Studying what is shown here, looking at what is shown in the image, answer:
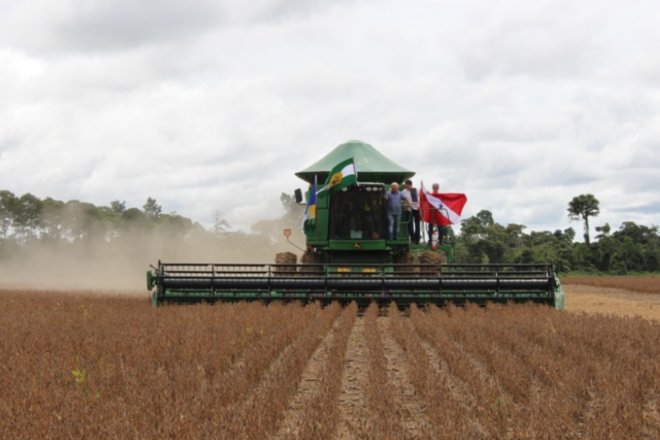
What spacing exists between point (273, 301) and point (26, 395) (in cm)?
765

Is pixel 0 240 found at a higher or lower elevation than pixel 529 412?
higher

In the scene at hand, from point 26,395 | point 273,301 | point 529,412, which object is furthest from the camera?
point 273,301

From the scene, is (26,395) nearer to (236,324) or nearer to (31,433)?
(31,433)

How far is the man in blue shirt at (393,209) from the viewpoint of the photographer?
14.3m

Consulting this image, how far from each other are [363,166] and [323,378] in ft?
36.6

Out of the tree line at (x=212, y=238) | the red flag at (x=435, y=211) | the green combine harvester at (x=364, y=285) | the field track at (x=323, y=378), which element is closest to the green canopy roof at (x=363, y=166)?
the red flag at (x=435, y=211)

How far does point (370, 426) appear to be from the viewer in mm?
4566

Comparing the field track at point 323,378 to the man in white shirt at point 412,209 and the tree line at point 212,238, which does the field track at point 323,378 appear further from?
the tree line at point 212,238

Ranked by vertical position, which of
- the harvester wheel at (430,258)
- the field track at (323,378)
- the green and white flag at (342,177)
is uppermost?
the green and white flag at (342,177)

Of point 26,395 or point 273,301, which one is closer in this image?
point 26,395

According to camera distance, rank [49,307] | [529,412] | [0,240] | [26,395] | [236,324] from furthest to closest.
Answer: [0,240] → [49,307] → [236,324] → [26,395] → [529,412]

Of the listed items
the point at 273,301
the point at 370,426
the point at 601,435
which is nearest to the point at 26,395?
the point at 370,426

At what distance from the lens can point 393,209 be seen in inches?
565

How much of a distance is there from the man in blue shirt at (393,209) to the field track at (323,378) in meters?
3.83
